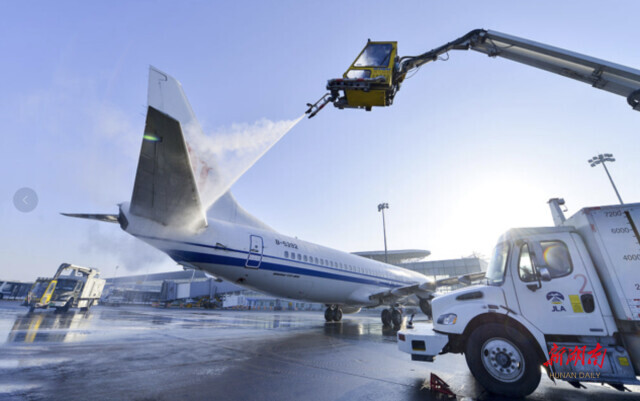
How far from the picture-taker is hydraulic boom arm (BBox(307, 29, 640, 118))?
5963 millimetres

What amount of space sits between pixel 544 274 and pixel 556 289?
1.05 feet

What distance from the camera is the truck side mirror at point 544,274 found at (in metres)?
4.49

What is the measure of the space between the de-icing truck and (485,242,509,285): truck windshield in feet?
0.10

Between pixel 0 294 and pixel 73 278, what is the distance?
39.4 meters

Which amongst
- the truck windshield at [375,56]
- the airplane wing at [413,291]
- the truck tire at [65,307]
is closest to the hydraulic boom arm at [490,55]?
the truck windshield at [375,56]

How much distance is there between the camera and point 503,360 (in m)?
4.39

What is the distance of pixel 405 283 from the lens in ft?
75.5

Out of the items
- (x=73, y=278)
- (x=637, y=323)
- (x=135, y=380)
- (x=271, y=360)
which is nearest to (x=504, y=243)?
(x=637, y=323)

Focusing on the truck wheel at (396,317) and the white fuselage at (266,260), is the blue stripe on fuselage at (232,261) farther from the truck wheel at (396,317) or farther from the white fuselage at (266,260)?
the truck wheel at (396,317)

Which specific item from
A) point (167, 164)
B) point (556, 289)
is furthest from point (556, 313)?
point (167, 164)

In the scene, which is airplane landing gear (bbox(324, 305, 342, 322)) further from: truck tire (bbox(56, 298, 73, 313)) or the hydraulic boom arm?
truck tire (bbox(56, 298, 73, 313))

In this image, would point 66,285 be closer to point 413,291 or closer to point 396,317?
point 396,317

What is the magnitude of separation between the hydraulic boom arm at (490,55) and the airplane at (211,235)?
3848 mm

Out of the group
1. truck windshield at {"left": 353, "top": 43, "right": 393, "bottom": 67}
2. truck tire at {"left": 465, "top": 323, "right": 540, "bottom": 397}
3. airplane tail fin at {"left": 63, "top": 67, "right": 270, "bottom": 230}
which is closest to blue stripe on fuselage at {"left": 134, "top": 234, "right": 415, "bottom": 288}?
airplane tail fin at {"left": 63, "top": 67, "right": 270, "bottom": 230}
